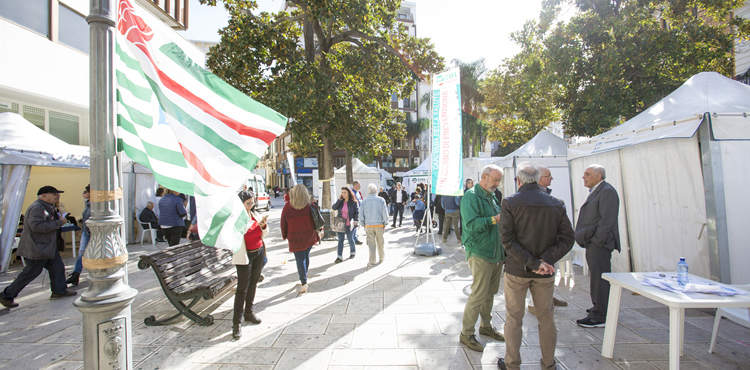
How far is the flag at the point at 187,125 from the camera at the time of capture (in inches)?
91.4

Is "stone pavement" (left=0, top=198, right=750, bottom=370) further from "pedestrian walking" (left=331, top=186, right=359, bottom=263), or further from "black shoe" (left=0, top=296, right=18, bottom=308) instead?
"pedestrian walking" (left=331, top=186, right=359, bottom=263)

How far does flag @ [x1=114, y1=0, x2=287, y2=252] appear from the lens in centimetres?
232

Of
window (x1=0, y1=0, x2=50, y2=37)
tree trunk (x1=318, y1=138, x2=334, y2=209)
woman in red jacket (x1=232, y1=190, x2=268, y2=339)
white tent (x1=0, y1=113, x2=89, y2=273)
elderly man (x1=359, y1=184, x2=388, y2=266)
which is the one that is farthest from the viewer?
tree trunk (x1=318, y1=138, x2=334, y2=209)

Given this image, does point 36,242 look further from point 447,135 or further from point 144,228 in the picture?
point 447,135

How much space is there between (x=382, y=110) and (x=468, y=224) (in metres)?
8.69

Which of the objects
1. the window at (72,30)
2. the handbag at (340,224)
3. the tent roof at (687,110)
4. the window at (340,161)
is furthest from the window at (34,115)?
the window at (340,161)

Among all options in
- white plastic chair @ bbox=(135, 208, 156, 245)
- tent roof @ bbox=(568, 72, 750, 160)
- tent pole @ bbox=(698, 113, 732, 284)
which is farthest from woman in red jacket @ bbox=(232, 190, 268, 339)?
white plastic chair @ bbox=(135, 208, 156, 245)

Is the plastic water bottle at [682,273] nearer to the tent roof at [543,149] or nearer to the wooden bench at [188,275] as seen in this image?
the wooden bench at [188,275]

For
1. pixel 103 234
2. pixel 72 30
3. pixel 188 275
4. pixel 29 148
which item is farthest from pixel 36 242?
pixel 72 30

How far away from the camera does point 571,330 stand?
3.99 metres

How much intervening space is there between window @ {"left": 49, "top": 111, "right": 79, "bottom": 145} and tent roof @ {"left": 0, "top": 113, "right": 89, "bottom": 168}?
3812 mm

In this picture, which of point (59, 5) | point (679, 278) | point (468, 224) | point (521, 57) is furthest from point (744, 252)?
point (59, 5)

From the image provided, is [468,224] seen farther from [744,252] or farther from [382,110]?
[382,110]

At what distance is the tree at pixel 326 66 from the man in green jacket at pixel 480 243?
246 inches
